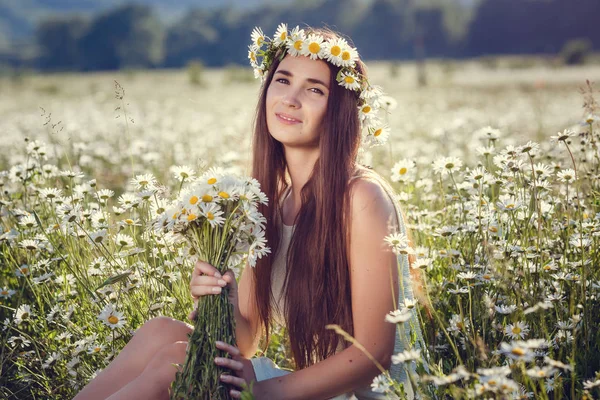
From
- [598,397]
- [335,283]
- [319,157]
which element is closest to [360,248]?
[335,283]

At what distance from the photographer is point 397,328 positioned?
277 centimetres

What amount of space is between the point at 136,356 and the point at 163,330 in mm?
143

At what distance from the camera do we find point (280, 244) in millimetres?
3127

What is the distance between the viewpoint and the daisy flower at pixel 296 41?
302 cm

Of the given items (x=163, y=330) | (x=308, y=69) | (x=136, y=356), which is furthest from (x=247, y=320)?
(x=308, y=69)

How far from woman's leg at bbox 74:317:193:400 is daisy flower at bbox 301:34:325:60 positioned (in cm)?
125

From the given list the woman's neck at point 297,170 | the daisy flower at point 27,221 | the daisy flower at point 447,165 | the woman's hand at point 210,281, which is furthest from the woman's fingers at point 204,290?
the daisy flower at point 27,221

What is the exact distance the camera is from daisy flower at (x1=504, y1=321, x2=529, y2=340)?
2464mm

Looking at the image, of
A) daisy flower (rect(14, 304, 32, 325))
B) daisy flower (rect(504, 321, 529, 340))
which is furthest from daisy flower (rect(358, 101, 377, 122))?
daisy flower (rect(14, 304, 32, 325))

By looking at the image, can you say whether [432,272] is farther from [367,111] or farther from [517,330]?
[517,330]

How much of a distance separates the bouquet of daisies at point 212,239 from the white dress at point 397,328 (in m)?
0.44

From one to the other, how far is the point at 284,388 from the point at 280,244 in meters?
0.74

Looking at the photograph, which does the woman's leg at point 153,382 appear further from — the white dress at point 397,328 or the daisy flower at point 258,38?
the daisy flower at point 258,38

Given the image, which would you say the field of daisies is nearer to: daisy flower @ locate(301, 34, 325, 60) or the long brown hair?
the long brown hair
